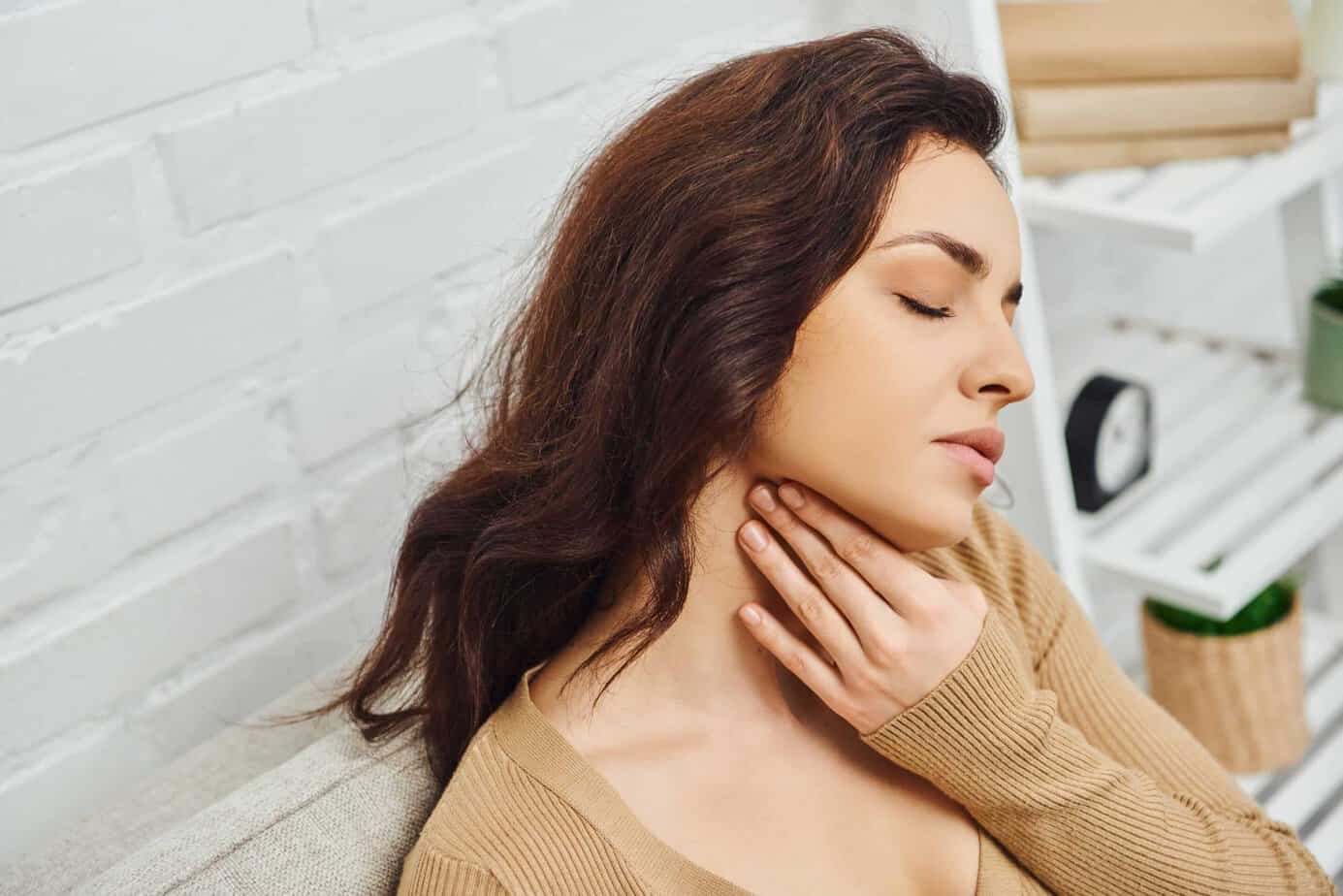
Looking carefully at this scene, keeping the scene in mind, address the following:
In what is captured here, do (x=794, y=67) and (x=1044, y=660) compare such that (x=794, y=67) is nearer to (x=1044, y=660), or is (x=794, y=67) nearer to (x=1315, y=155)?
(x=1044, y=660)

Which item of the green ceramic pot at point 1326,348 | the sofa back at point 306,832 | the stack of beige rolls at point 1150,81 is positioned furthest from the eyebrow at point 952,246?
the green ceramic pot at point 1326,348

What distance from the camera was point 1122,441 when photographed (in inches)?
67.7

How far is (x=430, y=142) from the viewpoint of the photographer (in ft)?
4.18

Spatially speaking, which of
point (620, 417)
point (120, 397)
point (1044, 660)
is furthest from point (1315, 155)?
point (120, 397)

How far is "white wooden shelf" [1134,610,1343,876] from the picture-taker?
5.53 ft

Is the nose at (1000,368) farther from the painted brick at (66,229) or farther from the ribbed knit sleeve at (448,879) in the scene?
the painted brick at (66,229)

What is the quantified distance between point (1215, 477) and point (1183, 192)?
1.26 ft

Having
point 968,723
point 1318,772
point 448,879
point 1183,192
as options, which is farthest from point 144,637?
point 1318,772

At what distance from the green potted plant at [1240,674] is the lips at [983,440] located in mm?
845

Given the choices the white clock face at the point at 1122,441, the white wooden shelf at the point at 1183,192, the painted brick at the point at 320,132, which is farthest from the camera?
the white clock face at the point at 1122,441

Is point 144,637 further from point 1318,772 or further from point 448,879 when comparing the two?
point 1318,772

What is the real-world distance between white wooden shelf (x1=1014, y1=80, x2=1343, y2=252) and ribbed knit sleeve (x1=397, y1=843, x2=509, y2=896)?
89 centimetres

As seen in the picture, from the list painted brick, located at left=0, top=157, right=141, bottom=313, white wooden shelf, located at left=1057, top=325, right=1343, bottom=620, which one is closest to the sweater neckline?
painted brick, located at left=0, top=157, right=141, bottom=313

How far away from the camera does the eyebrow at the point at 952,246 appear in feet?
2.92
